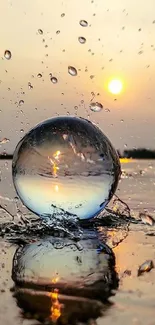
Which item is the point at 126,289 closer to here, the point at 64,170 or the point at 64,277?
the point at 64,277

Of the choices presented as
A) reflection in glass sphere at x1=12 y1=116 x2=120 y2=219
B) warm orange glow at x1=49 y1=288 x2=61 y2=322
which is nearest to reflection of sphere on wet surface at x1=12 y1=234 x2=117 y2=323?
warm orange glow at x1=49 y1=288 x2=61 y2=322

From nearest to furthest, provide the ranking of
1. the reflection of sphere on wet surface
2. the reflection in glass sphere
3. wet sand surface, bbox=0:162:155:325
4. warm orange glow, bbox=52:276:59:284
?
1. wet sand surface, bbox=0:162:155:325
2. the reflection of sphere on wet surface
3. warm orange glow, bbox=52:276:59:284
4. the reflection in glass sphere

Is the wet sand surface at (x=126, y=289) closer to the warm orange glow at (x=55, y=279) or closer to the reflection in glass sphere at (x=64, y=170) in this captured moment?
the warm orange glow at (x=55, y=279)

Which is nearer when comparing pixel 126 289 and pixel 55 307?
pixel 55 307

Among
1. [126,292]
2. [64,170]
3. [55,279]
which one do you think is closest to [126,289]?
[126,292]

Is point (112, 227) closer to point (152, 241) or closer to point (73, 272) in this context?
point (152, 241)

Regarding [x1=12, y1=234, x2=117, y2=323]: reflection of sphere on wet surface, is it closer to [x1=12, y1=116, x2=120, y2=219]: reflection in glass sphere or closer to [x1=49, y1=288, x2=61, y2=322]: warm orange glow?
[x1=49, y1=288, x2=61, y2=322]: warm orange glow

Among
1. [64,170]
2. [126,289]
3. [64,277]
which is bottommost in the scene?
[64,170]
